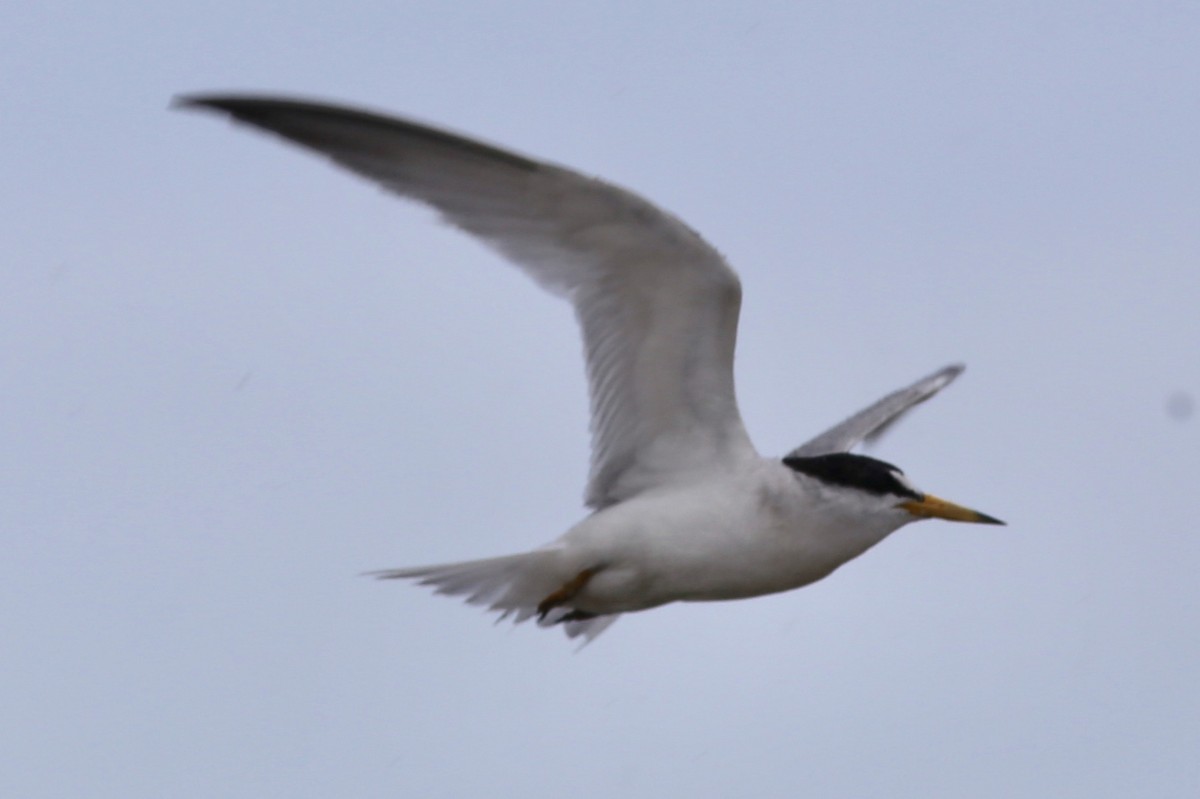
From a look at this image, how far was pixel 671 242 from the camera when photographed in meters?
8.48

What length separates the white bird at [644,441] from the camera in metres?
8.35

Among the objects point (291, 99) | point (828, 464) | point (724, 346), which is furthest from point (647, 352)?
point (291, 99)

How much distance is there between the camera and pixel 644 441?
30.5 feet

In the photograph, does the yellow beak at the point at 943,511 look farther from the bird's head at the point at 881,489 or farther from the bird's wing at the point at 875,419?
the bird's wing at the point at 875,419

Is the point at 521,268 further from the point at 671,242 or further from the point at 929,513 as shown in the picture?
the point at 929,513

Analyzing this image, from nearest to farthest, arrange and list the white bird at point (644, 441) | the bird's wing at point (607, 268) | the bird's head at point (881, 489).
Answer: the bird's wing at point (607, 268) → the white bird at point (644, 441) → the bird's head at point (881, 489)

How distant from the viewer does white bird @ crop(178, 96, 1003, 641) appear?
835 cm

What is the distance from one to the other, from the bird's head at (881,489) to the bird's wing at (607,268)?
17.9 inches

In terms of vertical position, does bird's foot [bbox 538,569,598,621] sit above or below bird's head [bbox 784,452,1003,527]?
below

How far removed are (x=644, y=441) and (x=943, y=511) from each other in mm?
1413

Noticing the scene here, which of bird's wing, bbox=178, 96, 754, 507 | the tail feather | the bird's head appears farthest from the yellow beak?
the tail feather

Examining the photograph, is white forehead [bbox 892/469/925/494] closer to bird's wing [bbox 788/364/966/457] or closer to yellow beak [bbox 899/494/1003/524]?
yellow beak [bbox 899/494/1003/524]

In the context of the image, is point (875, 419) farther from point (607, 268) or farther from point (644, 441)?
point (607, 268)

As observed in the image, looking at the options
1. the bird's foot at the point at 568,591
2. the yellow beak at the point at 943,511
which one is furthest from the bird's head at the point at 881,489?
the bird's foot at the point at 568,591
